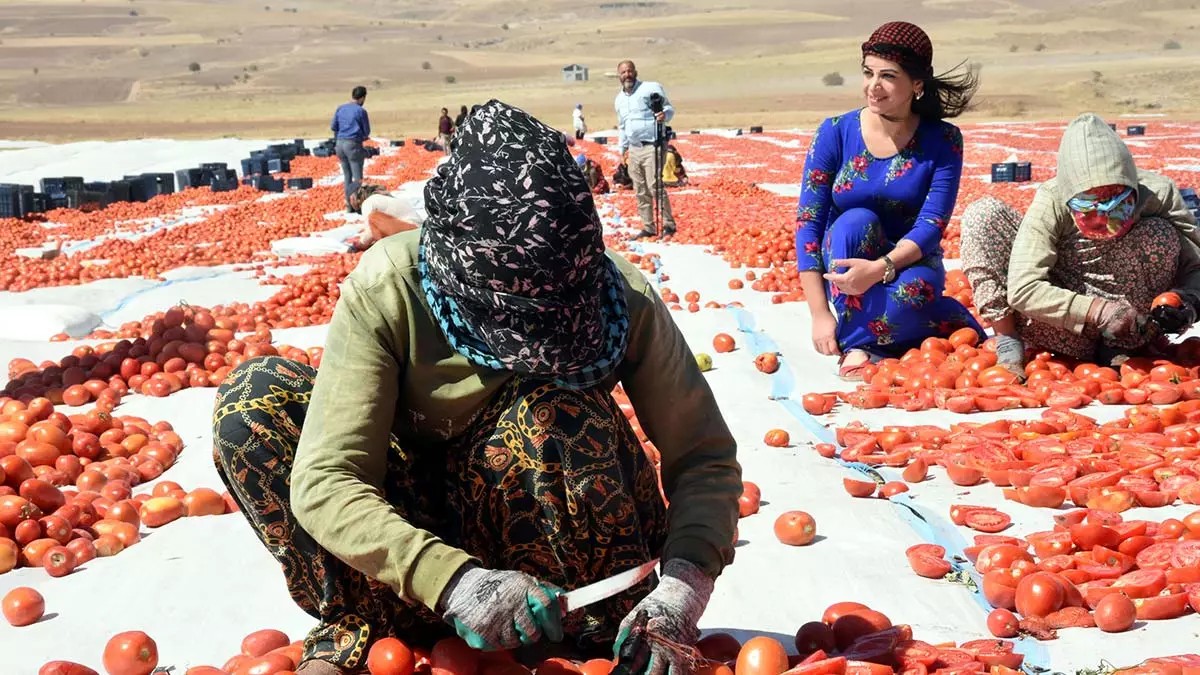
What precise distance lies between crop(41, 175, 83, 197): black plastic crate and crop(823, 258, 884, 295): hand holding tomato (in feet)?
43.5

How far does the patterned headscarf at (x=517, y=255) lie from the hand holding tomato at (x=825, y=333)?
10.3ft

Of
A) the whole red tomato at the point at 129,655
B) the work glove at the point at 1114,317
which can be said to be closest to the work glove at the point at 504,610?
the whole red tomato at the point at 129,655

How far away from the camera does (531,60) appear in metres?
86.7

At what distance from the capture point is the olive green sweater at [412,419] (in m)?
1.98

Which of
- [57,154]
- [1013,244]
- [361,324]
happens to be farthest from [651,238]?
[57,154]

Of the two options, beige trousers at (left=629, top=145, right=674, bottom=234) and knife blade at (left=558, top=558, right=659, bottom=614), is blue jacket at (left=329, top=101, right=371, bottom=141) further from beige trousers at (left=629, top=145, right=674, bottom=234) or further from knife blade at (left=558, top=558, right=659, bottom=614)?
knife blade at (left=558, top=558, right=659, bottom=614)

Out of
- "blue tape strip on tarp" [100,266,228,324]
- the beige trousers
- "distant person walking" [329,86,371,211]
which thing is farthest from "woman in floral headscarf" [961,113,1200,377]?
"distant person walking" [329,86,371,211]

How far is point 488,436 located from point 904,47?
3.12m

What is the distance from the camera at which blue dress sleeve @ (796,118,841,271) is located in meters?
4.93

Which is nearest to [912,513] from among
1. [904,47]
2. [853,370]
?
[853,370]

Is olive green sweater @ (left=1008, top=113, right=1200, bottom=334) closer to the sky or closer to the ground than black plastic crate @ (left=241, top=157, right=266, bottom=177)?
closer to the sky

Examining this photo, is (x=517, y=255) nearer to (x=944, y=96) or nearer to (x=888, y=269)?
(x=888, y=269)

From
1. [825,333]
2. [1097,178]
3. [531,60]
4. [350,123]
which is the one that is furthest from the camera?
[531,60]

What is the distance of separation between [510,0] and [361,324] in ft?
497
